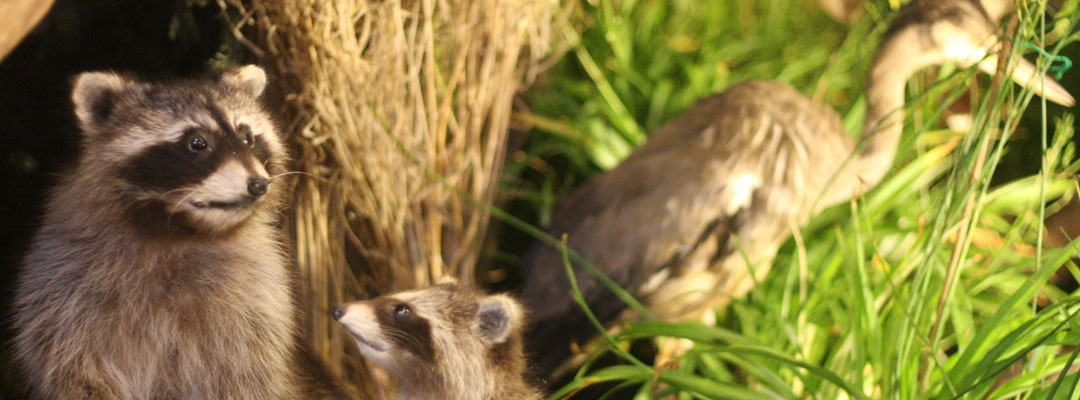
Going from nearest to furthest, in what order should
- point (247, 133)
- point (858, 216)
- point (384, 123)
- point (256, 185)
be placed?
1. point (256, 185)
2. point (247, 133)
3. point (384, 123)
4. point (858, 216)

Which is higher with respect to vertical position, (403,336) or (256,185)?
(256,185)

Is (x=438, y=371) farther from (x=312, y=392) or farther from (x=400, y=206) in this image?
(x=400, y=206)

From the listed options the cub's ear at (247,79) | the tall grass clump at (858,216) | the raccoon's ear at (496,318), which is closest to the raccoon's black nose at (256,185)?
the cub's ear at (247,79)

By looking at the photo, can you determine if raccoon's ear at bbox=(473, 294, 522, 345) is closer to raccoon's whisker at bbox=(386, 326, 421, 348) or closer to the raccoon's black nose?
raccoon's whisker at bbox=(386, 326, 421, 348)

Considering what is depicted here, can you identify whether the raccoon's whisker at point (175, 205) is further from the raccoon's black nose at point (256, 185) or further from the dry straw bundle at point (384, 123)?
the dry straw bundle at point (384, 123)

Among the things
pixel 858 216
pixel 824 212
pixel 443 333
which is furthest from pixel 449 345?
pixel 824 212

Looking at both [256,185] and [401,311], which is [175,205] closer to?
[256,185]
